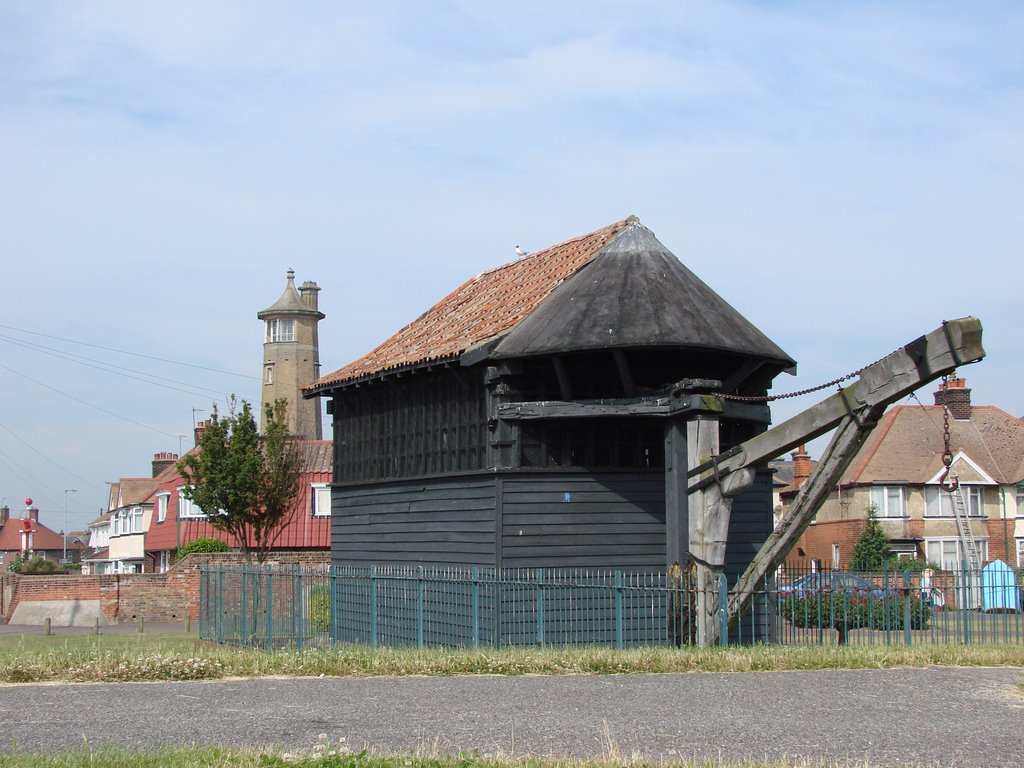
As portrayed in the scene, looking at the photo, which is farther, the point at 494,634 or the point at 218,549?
the point at 218,549

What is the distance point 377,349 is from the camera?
93.5ft

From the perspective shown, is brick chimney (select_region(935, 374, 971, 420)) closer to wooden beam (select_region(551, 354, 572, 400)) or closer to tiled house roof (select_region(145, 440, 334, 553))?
tiled house roof (select_region(145, 440, 334, 553))

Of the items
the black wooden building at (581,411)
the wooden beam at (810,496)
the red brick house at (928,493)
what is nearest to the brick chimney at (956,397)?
the red brick house at (928,493)

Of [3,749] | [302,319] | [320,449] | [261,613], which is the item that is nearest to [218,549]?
[320,449]

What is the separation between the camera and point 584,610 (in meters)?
21.4

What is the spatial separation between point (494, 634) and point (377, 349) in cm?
918

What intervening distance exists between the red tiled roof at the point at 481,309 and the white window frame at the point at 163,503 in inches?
1512

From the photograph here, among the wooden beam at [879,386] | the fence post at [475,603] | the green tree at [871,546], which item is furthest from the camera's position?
the green tree at [871,546]

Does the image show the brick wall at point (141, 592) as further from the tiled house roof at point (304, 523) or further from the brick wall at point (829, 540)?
the brick wall at point (829, 540)

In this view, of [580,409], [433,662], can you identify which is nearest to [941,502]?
[580,409]

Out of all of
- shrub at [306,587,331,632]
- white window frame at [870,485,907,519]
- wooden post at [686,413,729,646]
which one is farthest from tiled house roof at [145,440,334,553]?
wooden post at [686,413,729,646]

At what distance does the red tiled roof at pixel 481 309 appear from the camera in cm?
2323

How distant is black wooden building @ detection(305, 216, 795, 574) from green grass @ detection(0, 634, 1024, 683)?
13.9 ft

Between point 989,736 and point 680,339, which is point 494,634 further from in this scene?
point 989,736
